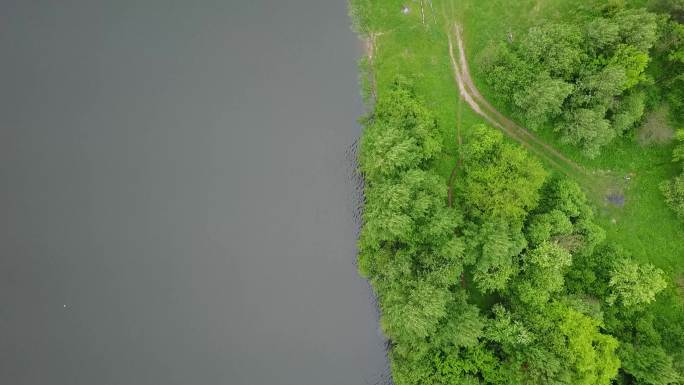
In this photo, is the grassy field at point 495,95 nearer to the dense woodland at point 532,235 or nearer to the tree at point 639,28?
the dense woodland at point 532,235

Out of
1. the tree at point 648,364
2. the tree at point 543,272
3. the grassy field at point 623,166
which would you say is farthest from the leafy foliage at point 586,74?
the tree at point 648,364

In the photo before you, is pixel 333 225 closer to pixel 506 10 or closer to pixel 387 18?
pixel 387 18

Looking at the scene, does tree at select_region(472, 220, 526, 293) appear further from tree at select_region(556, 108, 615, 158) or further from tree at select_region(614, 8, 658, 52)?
tree at select_region(614, 8, 658, 52)

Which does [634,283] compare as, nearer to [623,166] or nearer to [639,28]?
[623,166]

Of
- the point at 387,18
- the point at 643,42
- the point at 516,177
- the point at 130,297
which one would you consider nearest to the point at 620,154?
the point at 643,42

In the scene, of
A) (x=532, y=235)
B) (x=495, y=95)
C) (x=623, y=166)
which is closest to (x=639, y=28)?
(x=495, y=95)
